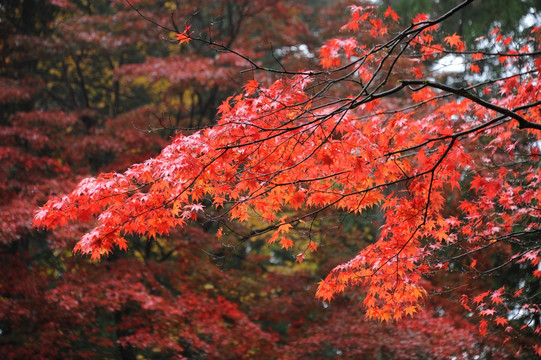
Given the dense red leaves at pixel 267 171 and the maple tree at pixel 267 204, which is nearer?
the dense red leaves at pixel 267 171

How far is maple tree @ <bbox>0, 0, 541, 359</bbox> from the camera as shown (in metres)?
3.79

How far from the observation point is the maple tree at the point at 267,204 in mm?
3791

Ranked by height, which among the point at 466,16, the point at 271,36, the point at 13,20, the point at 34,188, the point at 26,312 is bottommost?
the point at 26,312

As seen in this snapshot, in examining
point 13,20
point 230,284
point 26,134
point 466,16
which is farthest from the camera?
point 466,16

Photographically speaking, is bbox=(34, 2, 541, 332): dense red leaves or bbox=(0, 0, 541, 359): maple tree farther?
bbox=(0, 0, 541, 359): maple tree

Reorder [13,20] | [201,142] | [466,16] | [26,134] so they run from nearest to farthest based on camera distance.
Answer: [201,142] → [26,134] → [13,20] → [466,16]

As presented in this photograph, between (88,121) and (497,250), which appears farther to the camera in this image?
(88,121)

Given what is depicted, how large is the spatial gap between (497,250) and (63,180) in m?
7.42

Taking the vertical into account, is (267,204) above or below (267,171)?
below

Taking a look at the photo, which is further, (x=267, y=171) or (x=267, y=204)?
A: (x=267, y=204)

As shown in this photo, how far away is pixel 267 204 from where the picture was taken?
4074 millimetres

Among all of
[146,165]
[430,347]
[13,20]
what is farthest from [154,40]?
[430,347]

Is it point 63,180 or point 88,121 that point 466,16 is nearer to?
point 88,121

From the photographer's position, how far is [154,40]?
9352mm
